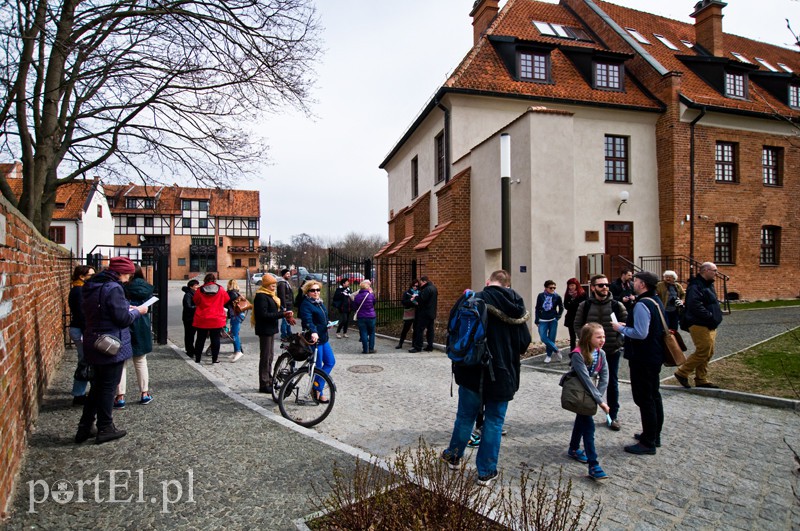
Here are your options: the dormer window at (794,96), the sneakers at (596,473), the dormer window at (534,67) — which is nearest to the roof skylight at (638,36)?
the dormer window at (534,67)

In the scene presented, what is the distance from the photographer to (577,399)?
4266mm

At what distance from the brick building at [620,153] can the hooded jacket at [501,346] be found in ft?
30.9

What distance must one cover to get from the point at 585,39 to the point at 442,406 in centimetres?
2047

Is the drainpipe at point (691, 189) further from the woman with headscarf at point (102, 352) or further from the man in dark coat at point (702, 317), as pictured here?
the woman with headscarf at point (102, 352)

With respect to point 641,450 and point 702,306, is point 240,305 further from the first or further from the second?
point 702,306

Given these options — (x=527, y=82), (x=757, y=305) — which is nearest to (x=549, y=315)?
(x=527, y=82)

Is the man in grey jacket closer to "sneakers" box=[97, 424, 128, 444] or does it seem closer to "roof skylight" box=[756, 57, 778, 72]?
"sneakers" box=[97, 424, 128, 444]

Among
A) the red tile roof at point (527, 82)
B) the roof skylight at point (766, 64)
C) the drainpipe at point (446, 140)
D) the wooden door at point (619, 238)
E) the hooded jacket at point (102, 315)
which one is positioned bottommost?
the hooded jacket at point (102, 315)

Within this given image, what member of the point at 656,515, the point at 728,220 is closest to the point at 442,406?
the point at 656,515

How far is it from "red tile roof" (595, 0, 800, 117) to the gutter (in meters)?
1.04

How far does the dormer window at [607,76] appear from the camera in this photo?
59.7 ft

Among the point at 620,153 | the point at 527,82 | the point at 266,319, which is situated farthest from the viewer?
the point at 620,153

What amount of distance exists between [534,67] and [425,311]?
38.3ft

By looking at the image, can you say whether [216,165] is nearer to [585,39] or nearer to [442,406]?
[442,406]
